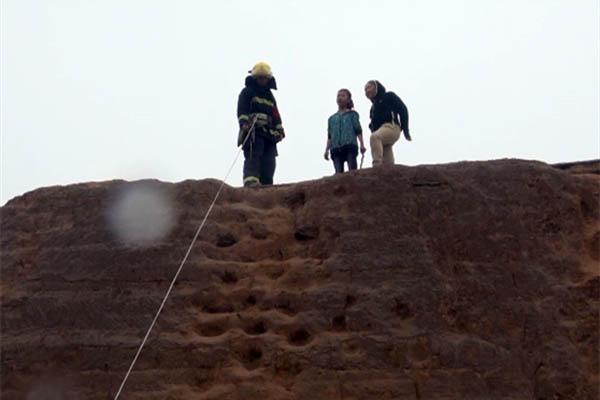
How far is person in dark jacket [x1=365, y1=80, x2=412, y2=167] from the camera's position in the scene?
24.6ft

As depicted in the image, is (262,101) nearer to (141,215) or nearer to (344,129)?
(344,129)

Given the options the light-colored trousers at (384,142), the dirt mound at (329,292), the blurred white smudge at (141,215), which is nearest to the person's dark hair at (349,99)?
the light-colored trousers at (384,142)

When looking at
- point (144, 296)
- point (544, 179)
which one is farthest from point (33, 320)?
point (544, 179)

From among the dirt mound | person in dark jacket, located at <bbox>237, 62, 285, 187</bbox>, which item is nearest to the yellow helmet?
person in dark jacket, located at <bbox>237, 62, 285, 187</bbox>

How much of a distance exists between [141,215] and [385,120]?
8.86 feet

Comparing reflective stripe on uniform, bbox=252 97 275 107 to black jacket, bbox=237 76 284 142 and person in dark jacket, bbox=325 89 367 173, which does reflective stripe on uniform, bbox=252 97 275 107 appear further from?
person in dark jacket, bbox=325 89 367 173

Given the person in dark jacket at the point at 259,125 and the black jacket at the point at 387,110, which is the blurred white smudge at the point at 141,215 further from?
the black jacket at the point at 387,110

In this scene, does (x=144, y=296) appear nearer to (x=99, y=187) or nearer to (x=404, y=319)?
(x=99, y=187)

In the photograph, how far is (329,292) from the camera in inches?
226

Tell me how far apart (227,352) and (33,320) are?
1.60 m

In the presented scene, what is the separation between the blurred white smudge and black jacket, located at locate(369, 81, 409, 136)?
238cm

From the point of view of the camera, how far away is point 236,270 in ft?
20.1

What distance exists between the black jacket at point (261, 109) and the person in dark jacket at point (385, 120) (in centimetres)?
101

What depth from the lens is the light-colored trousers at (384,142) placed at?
7.44 metres
